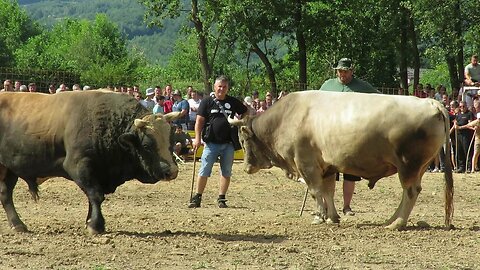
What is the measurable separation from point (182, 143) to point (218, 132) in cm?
752

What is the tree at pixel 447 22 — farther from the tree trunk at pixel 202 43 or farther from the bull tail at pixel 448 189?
the bull tail at pixel 448 189

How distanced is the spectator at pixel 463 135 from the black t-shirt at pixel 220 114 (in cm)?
1017

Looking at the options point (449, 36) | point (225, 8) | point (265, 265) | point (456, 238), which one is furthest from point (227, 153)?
point (225, 8)

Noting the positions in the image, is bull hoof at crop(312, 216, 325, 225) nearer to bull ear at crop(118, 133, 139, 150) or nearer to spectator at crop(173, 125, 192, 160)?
bull ear at crop(118, 133, 139, 150)

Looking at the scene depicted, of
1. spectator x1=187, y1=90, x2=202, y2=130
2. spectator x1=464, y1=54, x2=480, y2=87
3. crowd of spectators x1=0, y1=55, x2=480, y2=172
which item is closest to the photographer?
crowd of spectators x1=0, y1=55, x2=480, y2=172

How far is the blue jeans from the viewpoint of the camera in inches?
606

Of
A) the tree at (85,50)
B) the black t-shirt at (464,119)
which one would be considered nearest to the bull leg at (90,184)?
the black t-shirt at (464,119)

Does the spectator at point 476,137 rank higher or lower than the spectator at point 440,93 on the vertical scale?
lower

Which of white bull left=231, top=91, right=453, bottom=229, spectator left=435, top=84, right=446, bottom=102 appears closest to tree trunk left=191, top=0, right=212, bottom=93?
spectator left=435, top=84, right=446, bottom=102

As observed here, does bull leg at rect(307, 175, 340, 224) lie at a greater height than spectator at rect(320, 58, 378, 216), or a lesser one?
lesser

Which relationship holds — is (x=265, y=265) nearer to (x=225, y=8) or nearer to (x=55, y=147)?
(x=55, y=147)

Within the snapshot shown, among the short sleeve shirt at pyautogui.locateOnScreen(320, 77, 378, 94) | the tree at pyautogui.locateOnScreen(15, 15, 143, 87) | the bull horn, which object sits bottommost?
the tree at pyautogui.locateOnScreen(15, 15, 143, 87)

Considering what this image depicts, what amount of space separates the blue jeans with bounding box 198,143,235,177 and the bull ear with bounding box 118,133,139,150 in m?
3.56

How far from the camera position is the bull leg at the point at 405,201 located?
1261cm
